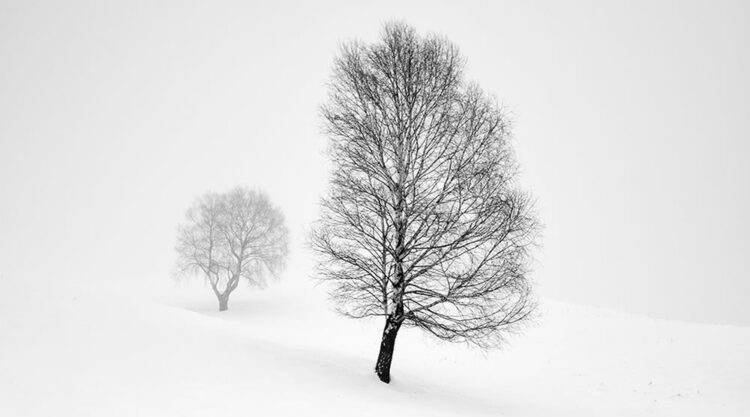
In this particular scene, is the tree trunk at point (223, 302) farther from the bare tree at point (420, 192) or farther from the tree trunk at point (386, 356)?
the tree trunk at point (386, 356)

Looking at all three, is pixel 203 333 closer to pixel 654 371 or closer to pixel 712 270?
pixel 654 371

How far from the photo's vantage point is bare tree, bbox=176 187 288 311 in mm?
37938

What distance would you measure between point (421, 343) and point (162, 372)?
1985cm

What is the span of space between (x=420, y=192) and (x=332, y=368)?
6.39m

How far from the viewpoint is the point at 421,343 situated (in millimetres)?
27609

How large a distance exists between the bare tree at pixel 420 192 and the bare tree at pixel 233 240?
84.4ft

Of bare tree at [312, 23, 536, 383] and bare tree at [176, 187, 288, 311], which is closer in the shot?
bare tree at [312, 23, 536, 383]

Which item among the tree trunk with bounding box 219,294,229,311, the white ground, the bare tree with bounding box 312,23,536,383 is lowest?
the white ground

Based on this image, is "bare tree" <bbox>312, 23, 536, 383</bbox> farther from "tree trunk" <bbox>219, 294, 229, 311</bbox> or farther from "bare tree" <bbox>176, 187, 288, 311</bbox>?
"tree trunk" <bbox>219, 294, 229, 311</bbox>

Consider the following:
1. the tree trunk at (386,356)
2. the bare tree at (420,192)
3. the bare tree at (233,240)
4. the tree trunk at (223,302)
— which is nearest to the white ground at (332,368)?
the tree trunk at (386,356)

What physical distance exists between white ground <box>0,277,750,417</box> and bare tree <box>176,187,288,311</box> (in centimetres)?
1014

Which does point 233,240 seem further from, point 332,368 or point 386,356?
point 386,356

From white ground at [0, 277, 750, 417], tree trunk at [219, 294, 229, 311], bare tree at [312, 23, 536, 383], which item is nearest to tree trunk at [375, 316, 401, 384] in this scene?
bare tree at [312, 23, 536, 383]

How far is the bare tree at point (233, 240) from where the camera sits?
37.9 m
